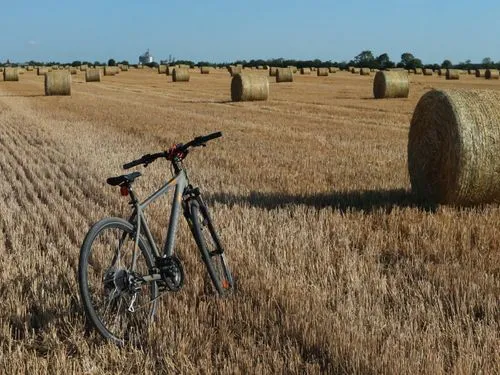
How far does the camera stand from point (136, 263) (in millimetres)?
4133

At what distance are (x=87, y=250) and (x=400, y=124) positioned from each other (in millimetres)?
15498

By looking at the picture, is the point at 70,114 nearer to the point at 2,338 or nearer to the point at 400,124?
the point at 400,124

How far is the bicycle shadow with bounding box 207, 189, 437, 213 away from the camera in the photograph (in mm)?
7758

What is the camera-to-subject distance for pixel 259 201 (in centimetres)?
820

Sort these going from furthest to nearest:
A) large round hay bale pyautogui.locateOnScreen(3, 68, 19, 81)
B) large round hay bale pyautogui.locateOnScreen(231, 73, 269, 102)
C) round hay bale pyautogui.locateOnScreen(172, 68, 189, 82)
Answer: large round hay bale pyautogui.locateOnScreen(3, 68, 19, 81)
round hay bale pyautogui.locateOnScreen(172, 68, 189, 82)
large round hay bale pyautogui.locateOnScreen(231, 73, 269, 102)

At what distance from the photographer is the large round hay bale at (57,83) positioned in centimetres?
Result: 3192

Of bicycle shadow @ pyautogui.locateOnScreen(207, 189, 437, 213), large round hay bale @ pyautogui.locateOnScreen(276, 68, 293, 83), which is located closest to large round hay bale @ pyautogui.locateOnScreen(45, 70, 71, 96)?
large round hay bale @ pyautogui.locateOnScreen(276, 68, 293, 83)

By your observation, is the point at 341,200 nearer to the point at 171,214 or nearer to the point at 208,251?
the point at 208,251

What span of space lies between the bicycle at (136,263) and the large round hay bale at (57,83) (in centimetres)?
2896

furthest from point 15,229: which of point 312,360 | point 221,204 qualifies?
point 312,360

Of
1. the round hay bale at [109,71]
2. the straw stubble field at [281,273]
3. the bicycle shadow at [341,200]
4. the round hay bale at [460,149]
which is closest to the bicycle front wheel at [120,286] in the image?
the straw stubble field at [281,273]

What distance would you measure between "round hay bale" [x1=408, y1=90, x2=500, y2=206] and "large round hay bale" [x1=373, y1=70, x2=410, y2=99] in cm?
2148

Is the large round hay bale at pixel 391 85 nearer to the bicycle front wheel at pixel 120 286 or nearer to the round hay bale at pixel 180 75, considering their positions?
the round hay bale at pixel 180 75

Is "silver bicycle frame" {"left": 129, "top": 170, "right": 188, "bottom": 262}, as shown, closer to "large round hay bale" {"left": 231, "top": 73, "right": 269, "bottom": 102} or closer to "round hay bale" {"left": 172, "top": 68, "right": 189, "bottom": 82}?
"large round hay bale" {"left": 231, "top": 73, "right": 269, "bottom": 102}
